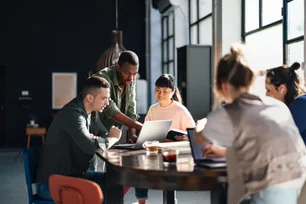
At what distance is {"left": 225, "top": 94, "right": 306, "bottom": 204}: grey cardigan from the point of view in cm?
196

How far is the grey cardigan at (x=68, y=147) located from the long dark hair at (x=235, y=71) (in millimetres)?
1297

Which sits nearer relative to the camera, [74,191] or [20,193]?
[74,191]

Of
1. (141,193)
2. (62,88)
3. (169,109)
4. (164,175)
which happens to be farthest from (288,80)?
(62,88)

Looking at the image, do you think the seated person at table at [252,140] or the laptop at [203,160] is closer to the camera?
the seated person at table at [252,140]

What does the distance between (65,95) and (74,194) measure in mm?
10471

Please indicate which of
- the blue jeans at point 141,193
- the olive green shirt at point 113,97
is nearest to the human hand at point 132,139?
the olive green shirt at point 113,97

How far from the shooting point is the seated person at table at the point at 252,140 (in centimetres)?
196

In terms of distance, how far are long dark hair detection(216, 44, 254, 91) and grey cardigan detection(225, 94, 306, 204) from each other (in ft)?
0.21

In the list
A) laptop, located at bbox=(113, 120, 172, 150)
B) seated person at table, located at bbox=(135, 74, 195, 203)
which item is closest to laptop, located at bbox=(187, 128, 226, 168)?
laptop, located at bbox=(113, 120, 172, 150)

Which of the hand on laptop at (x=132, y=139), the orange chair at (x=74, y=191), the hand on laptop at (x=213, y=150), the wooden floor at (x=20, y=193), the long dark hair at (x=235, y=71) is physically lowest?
the wooden floor at (x=20, y=193)

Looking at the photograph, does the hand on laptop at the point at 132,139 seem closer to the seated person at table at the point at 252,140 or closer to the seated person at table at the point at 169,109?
the seated person at table at the point at 169,109

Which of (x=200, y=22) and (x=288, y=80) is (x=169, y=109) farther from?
(x=200, y=22)

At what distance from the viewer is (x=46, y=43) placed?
12.8 m

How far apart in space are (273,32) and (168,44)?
570 cm
